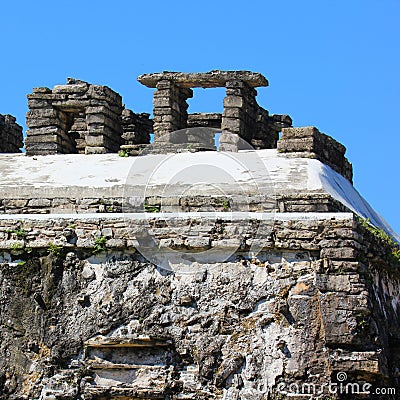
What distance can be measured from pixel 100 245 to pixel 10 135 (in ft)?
24.7

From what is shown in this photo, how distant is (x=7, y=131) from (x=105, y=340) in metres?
8.00

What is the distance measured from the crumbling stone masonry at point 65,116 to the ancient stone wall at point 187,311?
4215 millimetres

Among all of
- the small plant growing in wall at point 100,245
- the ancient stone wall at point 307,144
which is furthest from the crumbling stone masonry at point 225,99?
the small plant growing in wall at point 100,245

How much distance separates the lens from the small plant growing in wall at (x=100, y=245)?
1199cm

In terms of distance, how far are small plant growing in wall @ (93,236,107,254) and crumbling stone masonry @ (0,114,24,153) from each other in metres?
7.00

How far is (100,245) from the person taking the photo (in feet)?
39.4

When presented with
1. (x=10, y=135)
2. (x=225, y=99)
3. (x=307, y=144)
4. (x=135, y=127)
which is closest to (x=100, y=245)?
(x=307, y=144)

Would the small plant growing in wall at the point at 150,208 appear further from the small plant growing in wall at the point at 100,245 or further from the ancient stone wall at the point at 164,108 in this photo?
the ancient stone wall at the point at 164,108

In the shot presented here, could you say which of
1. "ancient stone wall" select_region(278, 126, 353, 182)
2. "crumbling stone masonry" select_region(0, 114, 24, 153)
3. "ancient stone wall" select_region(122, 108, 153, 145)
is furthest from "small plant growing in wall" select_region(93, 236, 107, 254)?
"crumbling stone masonry" select_region(0, 114, 24, 153)

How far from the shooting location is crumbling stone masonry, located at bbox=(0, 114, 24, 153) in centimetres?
1873

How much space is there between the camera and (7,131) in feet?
62.1

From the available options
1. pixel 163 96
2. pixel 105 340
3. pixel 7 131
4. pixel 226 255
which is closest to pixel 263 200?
pixel 226 255

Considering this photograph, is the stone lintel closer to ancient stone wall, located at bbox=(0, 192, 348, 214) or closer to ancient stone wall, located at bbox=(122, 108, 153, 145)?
ancient stone wall, located at bbox=(122, 108, 153, 145)

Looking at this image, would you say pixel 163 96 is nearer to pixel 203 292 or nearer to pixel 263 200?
pixel 263 200
